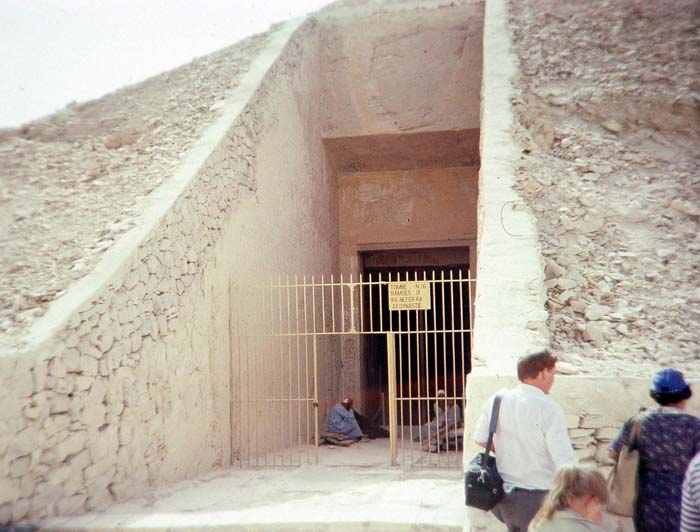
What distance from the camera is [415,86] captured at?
11.7 meters

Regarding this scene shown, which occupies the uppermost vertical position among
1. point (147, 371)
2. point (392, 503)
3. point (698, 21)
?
point (698, 21)

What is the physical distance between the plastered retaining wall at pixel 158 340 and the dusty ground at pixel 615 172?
2965 millimetres

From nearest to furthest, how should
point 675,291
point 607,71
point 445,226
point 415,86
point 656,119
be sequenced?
point 675,291, point 656,119, point 607,71, point 415,86, point 445,226

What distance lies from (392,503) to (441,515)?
51 cm

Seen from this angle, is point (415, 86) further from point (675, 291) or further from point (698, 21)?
point (675, 291)

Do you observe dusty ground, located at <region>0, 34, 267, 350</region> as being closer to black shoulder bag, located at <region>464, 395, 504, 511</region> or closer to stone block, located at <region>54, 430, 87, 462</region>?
stone block, located at <region>54, 430, 87, 462</region>

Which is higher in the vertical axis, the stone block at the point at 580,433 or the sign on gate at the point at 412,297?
the sign on gate at the point at 412,297

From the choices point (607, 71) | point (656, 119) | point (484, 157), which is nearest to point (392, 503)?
point (484, 157)

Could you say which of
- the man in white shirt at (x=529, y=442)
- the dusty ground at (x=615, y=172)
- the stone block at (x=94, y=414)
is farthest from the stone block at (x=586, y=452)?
the stone block at (x=94, y=414)

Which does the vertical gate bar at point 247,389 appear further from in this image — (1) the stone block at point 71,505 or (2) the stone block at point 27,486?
(2) the stone block at point 27,486

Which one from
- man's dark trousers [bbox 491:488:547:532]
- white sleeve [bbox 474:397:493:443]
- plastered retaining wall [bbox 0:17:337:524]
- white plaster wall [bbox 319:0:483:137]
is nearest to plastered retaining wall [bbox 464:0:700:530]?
white sleeve [bbox 474:397:493:443]

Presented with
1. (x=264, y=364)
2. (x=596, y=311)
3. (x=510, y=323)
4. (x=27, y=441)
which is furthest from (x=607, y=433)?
(x=264, y=364)

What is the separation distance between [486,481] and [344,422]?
647 cm

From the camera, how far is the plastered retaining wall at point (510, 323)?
14.6ft
